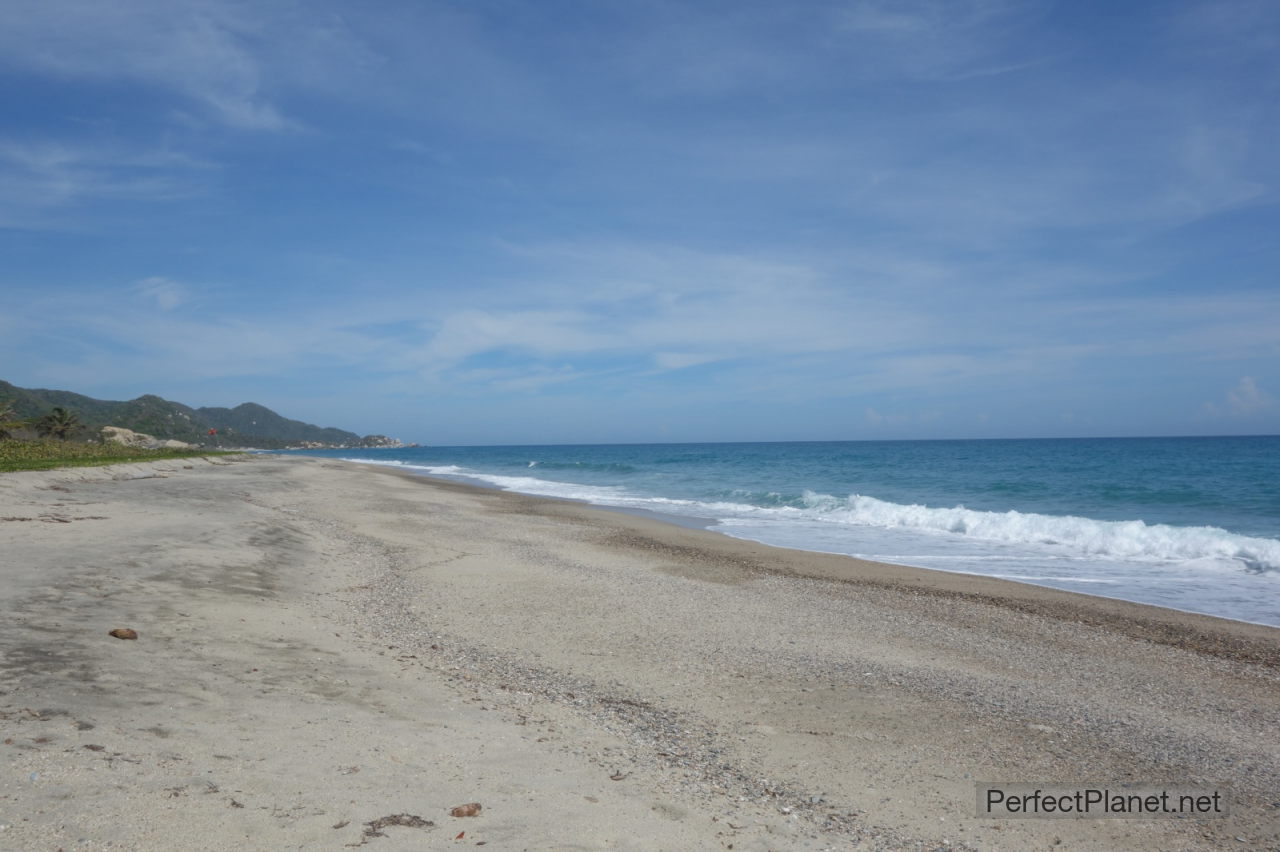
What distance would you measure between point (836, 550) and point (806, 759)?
43.2 feet

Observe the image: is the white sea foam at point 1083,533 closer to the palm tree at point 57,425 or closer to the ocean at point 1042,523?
the ocean at point 1042,523

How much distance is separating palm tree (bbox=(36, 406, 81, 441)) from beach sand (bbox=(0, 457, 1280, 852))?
43.1 m

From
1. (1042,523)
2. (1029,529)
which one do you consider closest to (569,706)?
(1029,529)

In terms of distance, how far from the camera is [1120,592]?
13.2 meters

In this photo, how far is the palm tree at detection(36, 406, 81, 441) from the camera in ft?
149

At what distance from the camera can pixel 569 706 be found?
20.4ft

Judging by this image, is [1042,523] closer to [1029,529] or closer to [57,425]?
[1029,529]

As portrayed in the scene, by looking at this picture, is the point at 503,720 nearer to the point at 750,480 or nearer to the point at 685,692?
the point at 685,692

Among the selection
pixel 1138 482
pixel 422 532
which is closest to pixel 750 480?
pixel 1138 482

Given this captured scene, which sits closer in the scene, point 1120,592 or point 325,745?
point 325,745

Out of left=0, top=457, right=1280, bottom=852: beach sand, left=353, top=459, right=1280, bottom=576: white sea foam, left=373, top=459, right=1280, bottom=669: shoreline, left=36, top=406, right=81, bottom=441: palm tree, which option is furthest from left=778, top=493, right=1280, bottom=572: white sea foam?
left=36, top=406, right=81, bottom=441: palm tree

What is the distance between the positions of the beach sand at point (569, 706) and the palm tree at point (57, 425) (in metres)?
43.1

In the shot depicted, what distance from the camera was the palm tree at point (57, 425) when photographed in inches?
1787

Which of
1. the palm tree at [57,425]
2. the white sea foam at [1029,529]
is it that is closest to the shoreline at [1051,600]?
the white sea foam at [1029,529]
